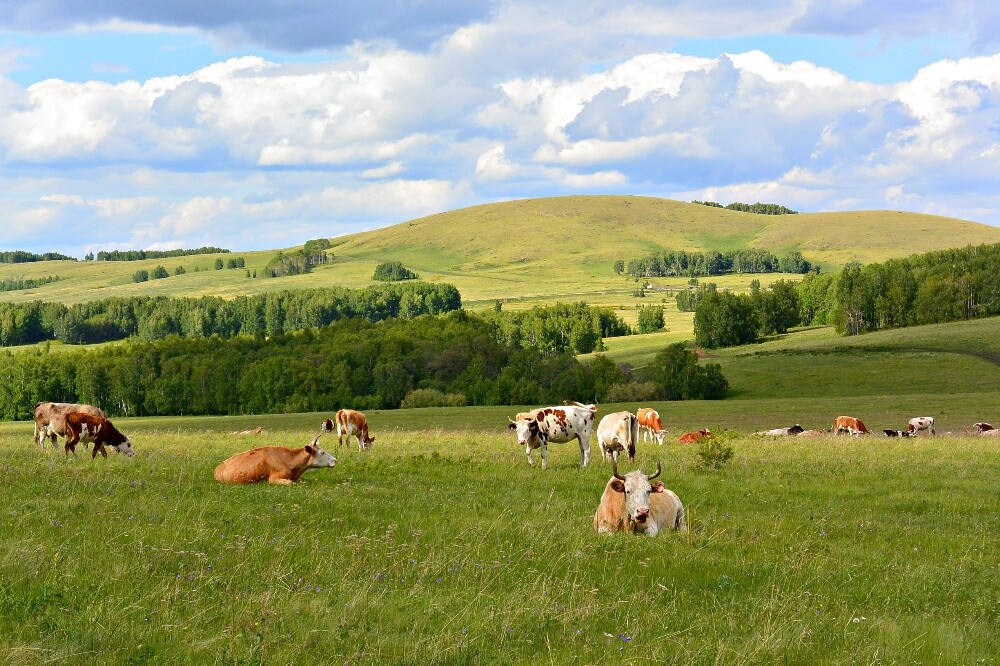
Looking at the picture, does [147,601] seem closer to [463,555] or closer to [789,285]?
[463,555]

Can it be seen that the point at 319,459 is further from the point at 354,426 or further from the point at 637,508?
the point at 354,426

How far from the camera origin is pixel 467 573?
10555mm

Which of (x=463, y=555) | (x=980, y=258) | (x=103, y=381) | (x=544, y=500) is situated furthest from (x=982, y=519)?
(x=980, y=258)

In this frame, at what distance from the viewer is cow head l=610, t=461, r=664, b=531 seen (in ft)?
45.7

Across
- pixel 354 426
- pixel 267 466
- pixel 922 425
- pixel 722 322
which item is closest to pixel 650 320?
pixel 722 322

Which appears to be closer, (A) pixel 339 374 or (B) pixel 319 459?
(B) pixel 319 459

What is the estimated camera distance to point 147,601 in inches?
346

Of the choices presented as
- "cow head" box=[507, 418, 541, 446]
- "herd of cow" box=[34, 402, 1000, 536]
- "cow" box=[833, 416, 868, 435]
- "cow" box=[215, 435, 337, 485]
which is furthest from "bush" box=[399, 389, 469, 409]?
"cow" box=[215, 435, 337, 485]

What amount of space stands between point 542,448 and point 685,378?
7541 cm

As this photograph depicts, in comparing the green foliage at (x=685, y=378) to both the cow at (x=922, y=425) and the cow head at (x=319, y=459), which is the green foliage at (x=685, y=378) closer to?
the cow at (x=922, y=425)

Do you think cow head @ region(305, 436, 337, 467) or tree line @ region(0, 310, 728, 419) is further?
tree line @ region(0, 310, 728, 419)

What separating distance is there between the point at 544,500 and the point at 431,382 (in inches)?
3423

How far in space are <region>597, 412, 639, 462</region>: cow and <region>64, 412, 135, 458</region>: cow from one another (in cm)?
1203

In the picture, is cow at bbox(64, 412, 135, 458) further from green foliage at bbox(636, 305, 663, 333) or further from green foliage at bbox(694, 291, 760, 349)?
green foliage at bbox(636, 305, 663, 333)
